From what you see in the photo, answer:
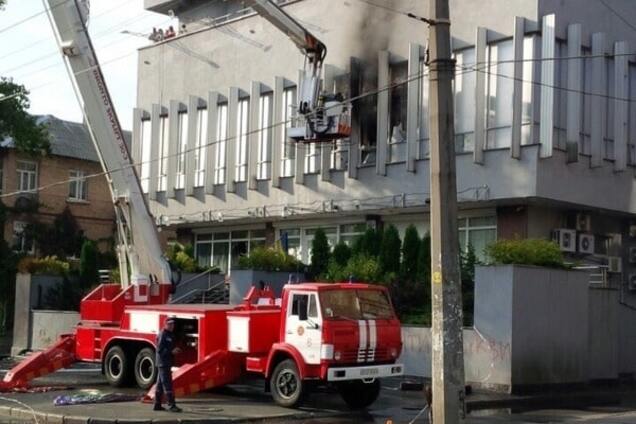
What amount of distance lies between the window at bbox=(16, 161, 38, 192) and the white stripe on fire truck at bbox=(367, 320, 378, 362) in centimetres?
3593

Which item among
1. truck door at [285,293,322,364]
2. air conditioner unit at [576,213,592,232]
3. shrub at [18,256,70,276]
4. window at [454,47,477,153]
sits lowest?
truck door at [285,293,322,364]

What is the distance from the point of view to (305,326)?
1661cm

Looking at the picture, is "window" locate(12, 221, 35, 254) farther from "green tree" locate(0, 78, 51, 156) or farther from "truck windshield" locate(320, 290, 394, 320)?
"truck windshield" locate(320, 290, 394, 320)

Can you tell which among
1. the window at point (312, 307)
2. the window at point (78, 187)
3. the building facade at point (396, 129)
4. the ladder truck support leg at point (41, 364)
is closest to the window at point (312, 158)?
the building facade at point (396, 129)

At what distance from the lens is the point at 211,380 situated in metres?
17.6

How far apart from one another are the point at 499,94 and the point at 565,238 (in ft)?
14.6

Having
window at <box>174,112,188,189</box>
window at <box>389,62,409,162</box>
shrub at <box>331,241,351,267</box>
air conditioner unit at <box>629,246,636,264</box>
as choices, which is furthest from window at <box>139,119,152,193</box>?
air conditioner unit at <box>629,246,636,264</box>

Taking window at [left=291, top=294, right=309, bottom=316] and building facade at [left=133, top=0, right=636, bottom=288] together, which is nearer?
window at [left=291, top=294, right=309, bottom=316]

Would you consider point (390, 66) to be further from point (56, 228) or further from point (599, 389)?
point (56, 228)

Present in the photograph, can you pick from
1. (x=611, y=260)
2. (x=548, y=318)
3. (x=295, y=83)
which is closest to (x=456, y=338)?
(x=548, y=318)

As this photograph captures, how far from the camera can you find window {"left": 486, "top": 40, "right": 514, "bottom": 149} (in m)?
26.0

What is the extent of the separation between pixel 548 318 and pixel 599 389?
259 centimetres

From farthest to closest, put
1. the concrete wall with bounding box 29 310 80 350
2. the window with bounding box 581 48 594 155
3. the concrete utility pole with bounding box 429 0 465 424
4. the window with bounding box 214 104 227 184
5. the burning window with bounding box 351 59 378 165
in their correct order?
the window with bounding box 214 104 227 184 → the concrete wall with bounding box 29 310 80 350 → the burning window with bounding box 351 59 378 165 → the window with bounding box 581 48 594 155 → the concrete utility pole with bounding box 429 0 465 424

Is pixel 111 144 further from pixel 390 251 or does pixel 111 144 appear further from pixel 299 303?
pixel 390 251
